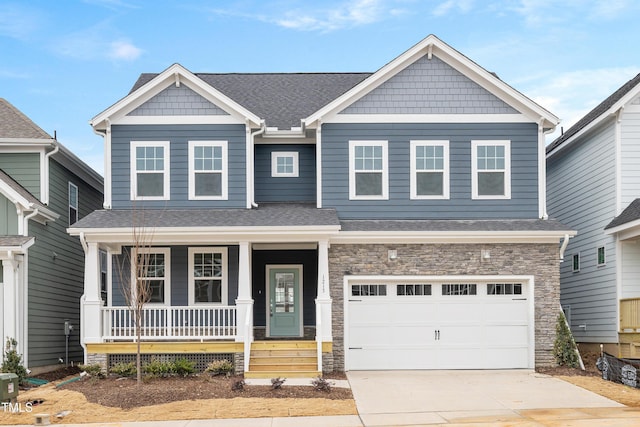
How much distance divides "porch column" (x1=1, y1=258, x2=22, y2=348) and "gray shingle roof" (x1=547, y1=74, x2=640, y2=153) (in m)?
15.1

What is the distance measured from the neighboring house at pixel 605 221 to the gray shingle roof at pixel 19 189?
1427 centimetres

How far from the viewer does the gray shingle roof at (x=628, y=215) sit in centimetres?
1952

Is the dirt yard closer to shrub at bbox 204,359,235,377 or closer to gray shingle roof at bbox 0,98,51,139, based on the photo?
shrub at bbox 204,359,235,377

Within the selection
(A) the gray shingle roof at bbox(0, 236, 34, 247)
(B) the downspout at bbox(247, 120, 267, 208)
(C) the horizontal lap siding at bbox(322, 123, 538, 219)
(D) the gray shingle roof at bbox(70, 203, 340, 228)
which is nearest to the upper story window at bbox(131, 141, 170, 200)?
(D) the gray shingle roof at bbox(70, 203, 340, 228)

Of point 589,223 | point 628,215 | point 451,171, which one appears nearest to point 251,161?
point 451,171

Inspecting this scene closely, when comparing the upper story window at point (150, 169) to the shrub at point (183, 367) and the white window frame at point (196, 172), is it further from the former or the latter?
the shrub at point (183, 367)

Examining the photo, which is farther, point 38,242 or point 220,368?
point 38,242

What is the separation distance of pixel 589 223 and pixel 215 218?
1035 centimetres

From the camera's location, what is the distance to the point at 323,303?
60.7 feet

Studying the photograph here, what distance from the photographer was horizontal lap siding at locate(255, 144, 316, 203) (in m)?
21.5

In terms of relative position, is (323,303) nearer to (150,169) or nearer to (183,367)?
(183,367)

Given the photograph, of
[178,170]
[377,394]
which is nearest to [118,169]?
[178,170]

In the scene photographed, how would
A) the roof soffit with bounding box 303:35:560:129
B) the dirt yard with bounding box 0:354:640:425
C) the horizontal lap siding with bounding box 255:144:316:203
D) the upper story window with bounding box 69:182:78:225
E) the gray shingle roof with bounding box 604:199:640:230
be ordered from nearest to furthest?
the dirt yard with bounding box 0:354:640:425 → the gray shingle roof with bounding box 604:199:640:230 → the roof soffit with bounding box 303:35:560:129 → the horizontal lap siding with bounding box 255:144:316:203 → the upper story window with bounding box 69:182:78:225

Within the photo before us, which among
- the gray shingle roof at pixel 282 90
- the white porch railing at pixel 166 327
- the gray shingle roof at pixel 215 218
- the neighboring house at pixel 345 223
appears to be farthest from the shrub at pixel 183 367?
the gray shingle roof at pixel 282 90
